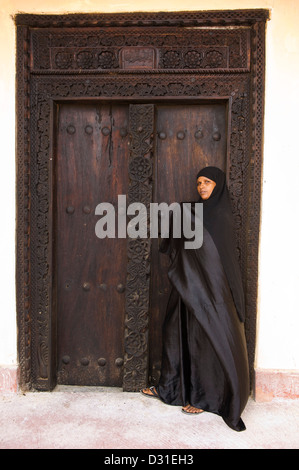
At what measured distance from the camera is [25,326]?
8.64 ft

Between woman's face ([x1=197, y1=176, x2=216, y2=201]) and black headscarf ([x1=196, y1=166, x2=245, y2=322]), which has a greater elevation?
woman's face ([x1=197, y1=176, x2=216, y2=201])

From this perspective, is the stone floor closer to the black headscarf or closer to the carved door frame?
the carved door frame

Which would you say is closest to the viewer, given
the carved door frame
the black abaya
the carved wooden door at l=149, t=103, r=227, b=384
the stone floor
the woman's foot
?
the stone floor

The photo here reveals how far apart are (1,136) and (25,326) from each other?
1.33 metres

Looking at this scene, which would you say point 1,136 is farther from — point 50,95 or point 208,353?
point 208,353

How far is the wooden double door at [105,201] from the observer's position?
2.66 metres

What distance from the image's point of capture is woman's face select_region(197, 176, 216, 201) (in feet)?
8.00

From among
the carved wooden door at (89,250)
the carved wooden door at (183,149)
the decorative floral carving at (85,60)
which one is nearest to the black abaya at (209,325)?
the carved wooden door at (183,149)

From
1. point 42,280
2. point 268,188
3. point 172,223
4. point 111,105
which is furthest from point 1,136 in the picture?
point 268,188

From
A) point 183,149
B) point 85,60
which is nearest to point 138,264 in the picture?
point 183,149

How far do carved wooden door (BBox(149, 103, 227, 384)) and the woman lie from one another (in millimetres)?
223

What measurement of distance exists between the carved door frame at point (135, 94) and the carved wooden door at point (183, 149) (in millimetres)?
114

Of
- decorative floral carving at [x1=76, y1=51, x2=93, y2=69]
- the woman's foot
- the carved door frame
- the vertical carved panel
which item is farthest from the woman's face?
the woman's foot
